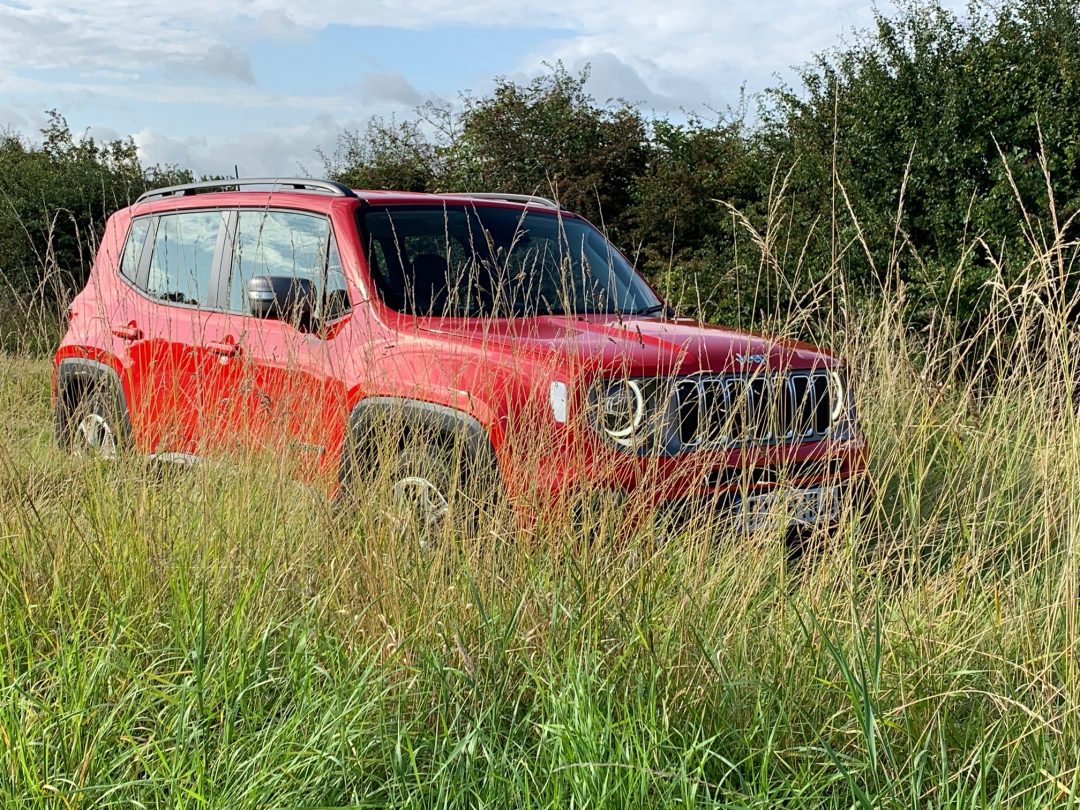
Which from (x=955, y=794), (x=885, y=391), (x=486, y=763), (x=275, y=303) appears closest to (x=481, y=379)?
(x=275, y=303)

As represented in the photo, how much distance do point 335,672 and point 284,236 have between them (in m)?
3.10

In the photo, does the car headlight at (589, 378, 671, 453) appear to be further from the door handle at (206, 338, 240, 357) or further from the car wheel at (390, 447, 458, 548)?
the door handle at (206, 338, 240, 357)

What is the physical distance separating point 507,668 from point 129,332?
12.9 feet

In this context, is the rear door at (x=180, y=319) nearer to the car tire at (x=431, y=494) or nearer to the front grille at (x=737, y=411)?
the car tire at (x=431, y=494)

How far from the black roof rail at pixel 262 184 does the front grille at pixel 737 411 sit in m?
2.09

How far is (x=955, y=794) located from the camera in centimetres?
247

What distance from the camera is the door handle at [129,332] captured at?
19.3 feet

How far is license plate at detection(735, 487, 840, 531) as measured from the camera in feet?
11.3

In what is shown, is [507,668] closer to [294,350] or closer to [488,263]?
[294,350]

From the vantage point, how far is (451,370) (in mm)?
4184

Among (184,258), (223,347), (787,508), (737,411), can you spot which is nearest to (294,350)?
(223,347)

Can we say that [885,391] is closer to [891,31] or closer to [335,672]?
[335,672]

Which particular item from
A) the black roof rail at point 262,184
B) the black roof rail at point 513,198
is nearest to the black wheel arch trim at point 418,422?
the black roof rail at point 262,184

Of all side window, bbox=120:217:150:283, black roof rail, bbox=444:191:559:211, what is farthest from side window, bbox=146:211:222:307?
black roof rail, bbox=444:191:559:211
